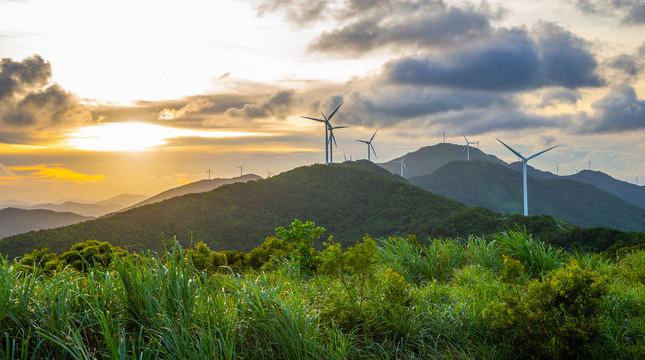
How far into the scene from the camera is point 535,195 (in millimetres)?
165375

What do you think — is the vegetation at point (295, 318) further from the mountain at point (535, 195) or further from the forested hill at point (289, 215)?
the mountain at point (535, 195)

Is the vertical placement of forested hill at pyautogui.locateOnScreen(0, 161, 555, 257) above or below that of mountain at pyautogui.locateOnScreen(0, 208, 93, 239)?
above

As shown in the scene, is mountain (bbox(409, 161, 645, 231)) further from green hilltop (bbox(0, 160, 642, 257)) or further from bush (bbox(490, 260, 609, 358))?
bush (bbox(490, 260, 609, 358))

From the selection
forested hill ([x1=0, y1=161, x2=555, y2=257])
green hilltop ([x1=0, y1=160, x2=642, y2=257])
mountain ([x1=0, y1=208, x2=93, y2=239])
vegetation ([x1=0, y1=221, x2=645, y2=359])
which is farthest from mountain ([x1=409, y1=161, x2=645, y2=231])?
vegetation ([x1=0, y1=221, x2=645, y2=359])

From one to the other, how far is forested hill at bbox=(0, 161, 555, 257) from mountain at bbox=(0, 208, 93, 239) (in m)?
92.8

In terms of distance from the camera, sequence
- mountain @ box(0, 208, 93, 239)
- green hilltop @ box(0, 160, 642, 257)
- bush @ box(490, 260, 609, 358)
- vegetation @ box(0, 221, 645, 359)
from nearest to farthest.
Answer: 1. vegetation @ box(0, 221, 645, 359)
2. bush @ box(490, 260, 609, 358)
3. green hilltop @ box(0, 160, 642, 257)
4. mountain @ box(0, 208, 93, 239)

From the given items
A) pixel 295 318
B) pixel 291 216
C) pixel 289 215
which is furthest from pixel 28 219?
pixel 295 318

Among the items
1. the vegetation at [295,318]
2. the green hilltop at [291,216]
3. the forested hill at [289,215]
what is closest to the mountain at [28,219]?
the green hilltop at [291,216]

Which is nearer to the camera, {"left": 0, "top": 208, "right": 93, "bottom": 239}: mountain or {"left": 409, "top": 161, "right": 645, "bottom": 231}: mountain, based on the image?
{"left": 409, "top": 161, "right": 645, "bottom": 231}: mountain

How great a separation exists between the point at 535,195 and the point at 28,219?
181 m

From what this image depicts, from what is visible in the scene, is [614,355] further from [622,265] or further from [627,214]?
[627,214]

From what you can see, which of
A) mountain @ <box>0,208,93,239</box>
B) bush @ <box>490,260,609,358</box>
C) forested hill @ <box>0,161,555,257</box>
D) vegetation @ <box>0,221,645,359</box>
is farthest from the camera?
mountain @ <box>0,208,93,239</box>

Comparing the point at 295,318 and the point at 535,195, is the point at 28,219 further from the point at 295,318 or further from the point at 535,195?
the point at 295,318

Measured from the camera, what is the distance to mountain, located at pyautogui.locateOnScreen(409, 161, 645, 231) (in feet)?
478
